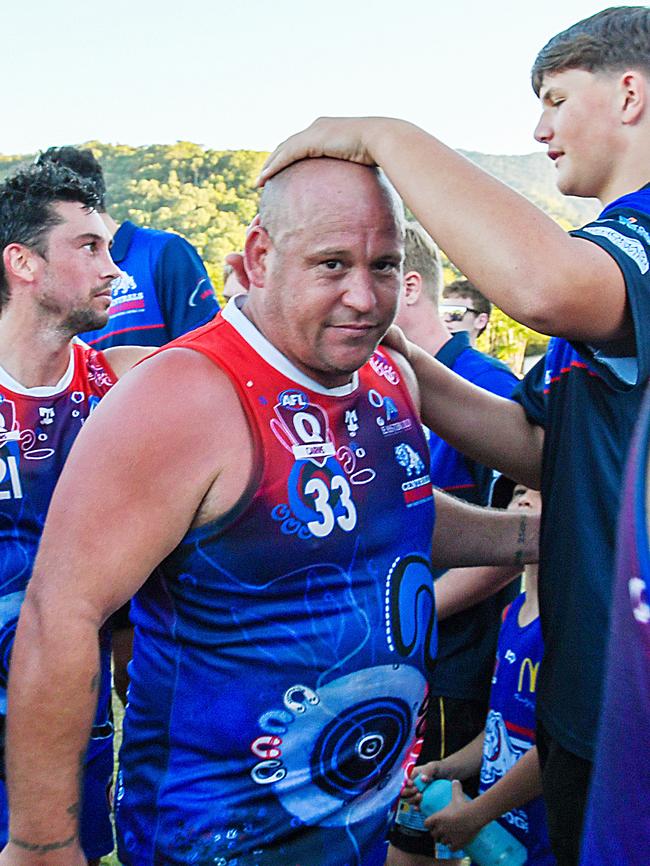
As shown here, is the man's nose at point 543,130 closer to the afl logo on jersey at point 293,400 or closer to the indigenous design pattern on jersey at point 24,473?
the afl logo on jersey at point 293,400

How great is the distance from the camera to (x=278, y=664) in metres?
1.88

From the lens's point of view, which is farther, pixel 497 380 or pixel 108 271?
pixel 497 380

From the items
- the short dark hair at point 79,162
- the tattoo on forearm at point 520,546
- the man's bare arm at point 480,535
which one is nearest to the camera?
the man's bare arm at point 480,535

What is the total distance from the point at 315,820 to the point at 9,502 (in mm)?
1441

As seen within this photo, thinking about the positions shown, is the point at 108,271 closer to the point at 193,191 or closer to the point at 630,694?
the point at 630,694

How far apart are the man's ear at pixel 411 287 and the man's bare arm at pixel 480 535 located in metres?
1.52

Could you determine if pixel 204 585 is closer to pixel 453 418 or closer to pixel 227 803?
pixel 227 803

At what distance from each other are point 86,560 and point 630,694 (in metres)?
1.17

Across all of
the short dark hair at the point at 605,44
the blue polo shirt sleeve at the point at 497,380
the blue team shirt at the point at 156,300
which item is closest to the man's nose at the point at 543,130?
the short dark hair at the point at 605,44

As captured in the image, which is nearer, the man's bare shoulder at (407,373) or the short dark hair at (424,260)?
the man's bare shoulder at (407,373)

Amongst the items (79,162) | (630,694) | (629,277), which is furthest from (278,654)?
(79,162)

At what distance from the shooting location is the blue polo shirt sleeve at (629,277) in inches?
68.2

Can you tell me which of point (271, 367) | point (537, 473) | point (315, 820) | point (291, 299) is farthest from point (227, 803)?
point (537, 473)

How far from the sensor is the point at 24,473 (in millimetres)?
2885
